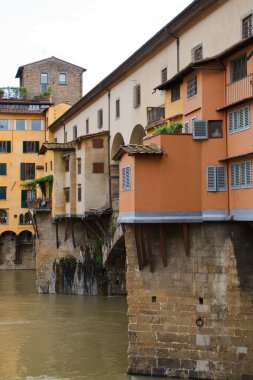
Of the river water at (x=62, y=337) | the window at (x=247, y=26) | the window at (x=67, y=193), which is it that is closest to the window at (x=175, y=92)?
the window at (x=247, y=26)

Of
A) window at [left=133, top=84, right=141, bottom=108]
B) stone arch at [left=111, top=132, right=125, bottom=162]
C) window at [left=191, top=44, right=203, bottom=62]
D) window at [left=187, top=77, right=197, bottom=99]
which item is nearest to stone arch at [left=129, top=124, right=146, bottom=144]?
window at [left=133, top=84, right=141, bottom=108]

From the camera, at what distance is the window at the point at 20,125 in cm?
7369

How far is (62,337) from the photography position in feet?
105

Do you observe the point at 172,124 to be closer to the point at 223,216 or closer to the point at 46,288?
the point at 223,216

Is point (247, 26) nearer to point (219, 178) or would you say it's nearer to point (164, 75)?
point (219, 178)

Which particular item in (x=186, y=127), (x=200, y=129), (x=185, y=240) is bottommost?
(x=185, y=240)

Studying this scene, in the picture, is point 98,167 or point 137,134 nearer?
point 137,134

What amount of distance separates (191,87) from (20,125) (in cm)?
5268

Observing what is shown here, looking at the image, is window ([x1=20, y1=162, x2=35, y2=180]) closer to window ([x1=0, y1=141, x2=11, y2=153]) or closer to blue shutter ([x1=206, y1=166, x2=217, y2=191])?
window ([x1=0, y1=141, x2=11, y2=153])

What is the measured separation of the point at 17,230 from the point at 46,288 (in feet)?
75.7

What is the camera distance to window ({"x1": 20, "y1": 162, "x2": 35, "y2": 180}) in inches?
2891

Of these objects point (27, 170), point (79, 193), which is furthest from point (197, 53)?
point (27, 170)

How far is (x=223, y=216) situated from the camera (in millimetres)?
21703

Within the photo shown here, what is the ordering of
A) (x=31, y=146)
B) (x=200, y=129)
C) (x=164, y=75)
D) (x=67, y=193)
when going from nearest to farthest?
(x=200, y=129), (x=164, y=75), (x=67, y=193), (x=31, y=146)
